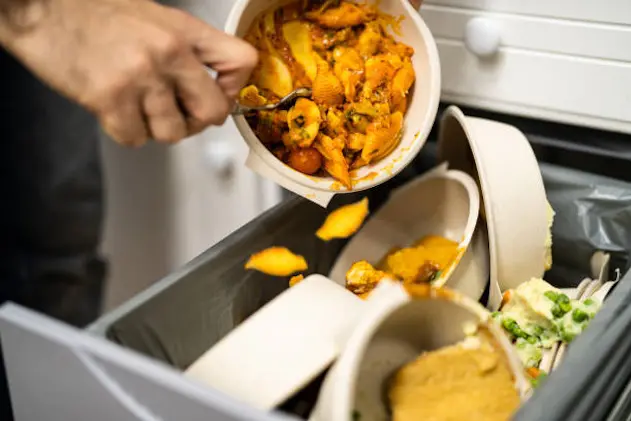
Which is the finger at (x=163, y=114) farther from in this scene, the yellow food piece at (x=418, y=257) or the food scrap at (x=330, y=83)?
the yellow food piece at (x=418, y=257)

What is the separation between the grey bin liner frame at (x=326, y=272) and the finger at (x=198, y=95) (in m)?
0.17

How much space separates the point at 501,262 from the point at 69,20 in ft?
1.64

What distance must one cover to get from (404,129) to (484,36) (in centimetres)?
16

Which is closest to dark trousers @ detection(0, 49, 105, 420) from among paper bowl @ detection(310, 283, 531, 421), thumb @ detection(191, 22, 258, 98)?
thumb @ detection(191, 22, 258, 98)

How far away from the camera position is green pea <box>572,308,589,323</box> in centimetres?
68

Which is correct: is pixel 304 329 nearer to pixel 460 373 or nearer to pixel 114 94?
pixel 460 373

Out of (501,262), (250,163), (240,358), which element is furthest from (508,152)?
(240,358)

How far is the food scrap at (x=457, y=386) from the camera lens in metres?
0.53

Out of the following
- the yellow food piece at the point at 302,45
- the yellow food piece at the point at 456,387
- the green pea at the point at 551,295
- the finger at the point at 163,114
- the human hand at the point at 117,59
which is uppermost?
the human hand at the point at 117,59

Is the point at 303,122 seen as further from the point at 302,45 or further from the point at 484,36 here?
the point at 484,36

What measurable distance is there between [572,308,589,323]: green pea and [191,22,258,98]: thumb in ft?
1.28

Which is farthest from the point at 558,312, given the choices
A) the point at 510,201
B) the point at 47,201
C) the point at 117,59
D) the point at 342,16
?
the point at 47,201

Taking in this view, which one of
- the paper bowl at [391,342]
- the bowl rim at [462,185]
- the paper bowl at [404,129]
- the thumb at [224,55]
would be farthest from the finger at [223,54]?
the bowl rim at [462,185]

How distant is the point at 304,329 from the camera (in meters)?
0.56
